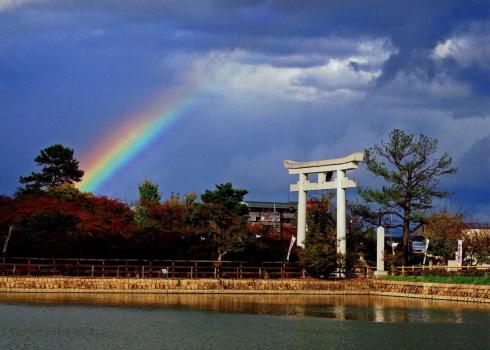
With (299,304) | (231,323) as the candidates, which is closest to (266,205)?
(299,304)

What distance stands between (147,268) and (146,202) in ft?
83.1

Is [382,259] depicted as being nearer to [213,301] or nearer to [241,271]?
[241,271]

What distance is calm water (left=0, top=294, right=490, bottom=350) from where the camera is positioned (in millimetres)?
28844

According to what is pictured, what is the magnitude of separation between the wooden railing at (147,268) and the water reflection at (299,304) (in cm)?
378

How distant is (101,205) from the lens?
73250mm

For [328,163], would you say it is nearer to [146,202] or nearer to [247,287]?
A: [247,287]

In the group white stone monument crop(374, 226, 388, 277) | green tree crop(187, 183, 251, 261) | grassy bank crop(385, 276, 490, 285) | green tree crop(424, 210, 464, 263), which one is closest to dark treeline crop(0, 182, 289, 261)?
green tree crop(187, 183, 251, 261)

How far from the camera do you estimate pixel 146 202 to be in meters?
79.1

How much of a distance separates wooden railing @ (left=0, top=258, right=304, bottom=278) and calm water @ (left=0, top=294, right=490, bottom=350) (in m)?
5.22

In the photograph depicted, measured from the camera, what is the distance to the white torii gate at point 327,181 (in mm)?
58031

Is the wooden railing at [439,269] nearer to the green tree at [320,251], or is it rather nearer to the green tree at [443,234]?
the green tree at [320,251]

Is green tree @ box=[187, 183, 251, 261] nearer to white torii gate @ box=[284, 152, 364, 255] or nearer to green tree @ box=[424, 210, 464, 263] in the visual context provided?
white torii gate @ box=[284, 152, 364, 255]

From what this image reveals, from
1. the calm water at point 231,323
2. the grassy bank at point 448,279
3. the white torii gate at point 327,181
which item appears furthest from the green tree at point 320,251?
the calm water at point 231,323

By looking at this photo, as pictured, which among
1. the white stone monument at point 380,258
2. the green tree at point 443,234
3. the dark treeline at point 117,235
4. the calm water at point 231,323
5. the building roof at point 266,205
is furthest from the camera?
the building roof at point 266,205
